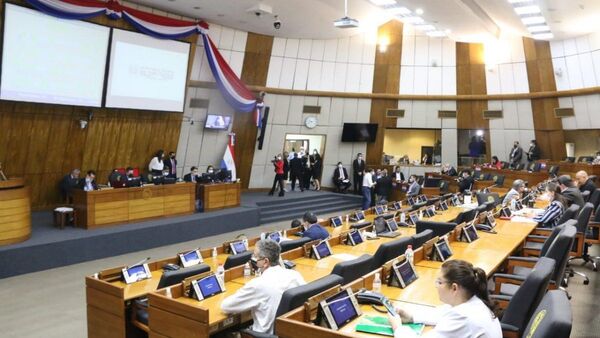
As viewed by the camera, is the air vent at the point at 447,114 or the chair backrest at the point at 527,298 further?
the air vent at the point at 447,114

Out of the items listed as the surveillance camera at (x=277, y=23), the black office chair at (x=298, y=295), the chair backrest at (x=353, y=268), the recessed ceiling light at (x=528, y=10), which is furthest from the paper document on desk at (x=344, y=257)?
the surveillance camera at (x=277, y=23)

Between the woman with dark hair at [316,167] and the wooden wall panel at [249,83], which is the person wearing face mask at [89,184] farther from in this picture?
the woman with dark hair at [316,167]

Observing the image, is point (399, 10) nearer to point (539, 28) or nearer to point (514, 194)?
point (539, 28)

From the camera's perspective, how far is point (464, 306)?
240cm

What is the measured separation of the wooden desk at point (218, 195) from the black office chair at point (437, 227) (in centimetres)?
591

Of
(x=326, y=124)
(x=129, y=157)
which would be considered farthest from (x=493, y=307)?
(x=326, y=124)

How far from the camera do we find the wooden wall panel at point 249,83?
48.2ft

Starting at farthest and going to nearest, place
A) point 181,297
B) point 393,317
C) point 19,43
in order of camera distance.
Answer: point 19,43 < point 181,297 < point 393,317

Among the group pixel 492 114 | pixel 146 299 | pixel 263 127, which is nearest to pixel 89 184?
pixel 146 299

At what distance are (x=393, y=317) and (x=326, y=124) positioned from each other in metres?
14.1

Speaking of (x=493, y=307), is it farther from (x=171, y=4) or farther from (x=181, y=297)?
(x=171, y=4)

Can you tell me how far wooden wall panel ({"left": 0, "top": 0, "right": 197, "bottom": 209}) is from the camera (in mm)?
9734

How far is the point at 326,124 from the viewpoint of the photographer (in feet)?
54.9

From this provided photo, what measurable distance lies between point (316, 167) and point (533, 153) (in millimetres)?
6984
